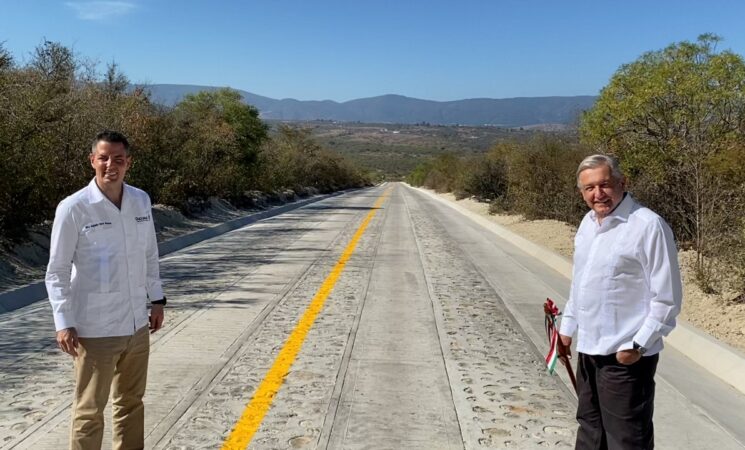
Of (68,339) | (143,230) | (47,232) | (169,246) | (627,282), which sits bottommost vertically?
(169,246)

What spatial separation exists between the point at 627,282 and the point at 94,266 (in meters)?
2.86

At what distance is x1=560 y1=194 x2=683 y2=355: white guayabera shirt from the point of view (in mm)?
3082

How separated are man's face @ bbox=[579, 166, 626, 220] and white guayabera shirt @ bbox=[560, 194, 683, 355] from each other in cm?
5

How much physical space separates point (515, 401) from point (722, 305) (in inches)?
191

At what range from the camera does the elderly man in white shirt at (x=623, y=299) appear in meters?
3.09

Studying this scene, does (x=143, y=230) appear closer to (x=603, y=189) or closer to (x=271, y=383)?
(x=271, y=383)

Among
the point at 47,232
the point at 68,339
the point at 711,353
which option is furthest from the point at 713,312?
the point at 47,232

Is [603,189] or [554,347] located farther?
[554,347]

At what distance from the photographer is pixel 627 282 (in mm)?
3217

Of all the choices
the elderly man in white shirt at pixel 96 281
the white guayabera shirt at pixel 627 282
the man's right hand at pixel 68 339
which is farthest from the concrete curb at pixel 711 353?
the man's right hand at pixel 68 339

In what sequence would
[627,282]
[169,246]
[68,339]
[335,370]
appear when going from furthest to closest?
1. [169,246]
2. [335,370]
3. [68,339]
4. [627,282]

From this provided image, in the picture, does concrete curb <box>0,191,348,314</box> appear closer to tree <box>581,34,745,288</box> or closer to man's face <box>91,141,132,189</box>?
man's face <box>91,141,132,189</box>

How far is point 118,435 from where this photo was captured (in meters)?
3.73

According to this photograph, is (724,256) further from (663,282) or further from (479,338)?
(663,282)
